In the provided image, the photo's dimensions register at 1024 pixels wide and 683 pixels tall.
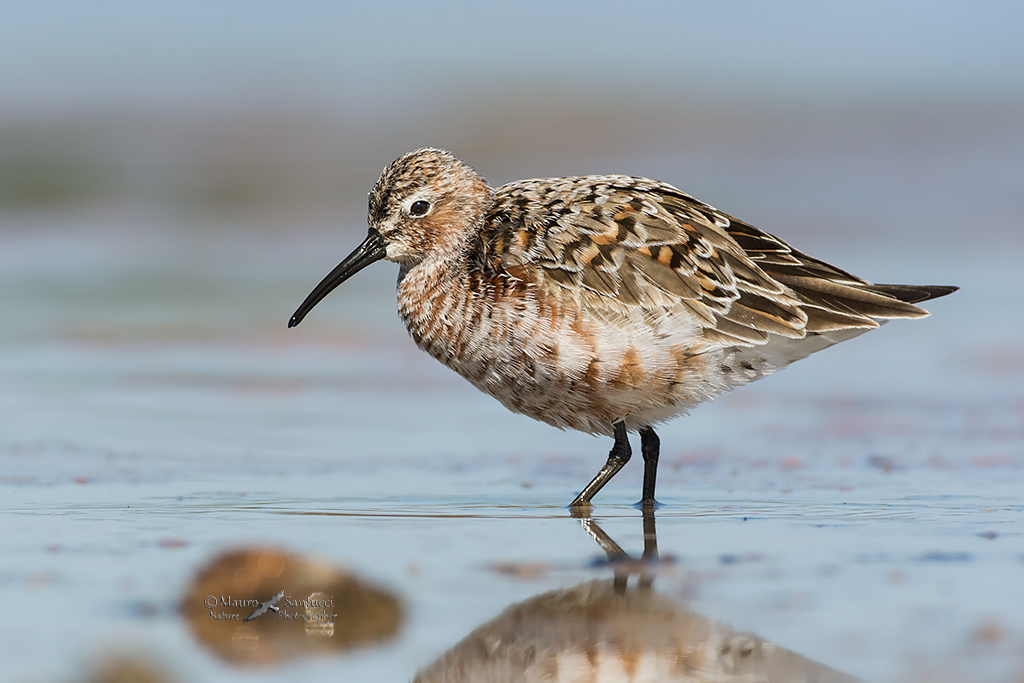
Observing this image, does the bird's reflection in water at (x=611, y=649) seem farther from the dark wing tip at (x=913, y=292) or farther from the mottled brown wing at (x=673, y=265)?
the dark wing tip at (x=913, y=292)

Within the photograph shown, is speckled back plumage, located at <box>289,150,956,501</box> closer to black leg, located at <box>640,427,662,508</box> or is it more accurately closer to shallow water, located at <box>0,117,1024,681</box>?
black leg, located at <box>640,427,662,508</box>

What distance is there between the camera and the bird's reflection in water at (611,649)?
Answer: 406cm

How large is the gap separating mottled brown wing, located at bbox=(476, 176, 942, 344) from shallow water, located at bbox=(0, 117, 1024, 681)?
90 cm

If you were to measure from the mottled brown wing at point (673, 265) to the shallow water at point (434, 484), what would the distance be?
900 mm

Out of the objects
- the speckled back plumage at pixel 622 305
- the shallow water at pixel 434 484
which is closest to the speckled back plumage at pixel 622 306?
the speckled back plumage at pixel 622 305

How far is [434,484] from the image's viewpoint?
6891mm

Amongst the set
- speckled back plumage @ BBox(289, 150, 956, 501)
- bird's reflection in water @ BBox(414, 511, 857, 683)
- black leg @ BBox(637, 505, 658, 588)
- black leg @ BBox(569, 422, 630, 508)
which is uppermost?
speckled back plumage @ BBox(289, 150, 956, 501)

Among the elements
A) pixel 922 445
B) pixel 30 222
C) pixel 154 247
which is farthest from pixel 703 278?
pixel 30 222

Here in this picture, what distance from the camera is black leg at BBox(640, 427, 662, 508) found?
6.60 m

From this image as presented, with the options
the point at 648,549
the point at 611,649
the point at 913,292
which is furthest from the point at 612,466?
the point at 611,649

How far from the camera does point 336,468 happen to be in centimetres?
723

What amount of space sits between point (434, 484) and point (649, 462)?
1.10 meters

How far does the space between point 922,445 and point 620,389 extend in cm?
226

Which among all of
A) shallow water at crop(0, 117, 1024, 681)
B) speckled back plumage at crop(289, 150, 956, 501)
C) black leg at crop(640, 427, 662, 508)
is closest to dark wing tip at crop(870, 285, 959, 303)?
speckled back plumage at crop(289, 150, 956, 501)
